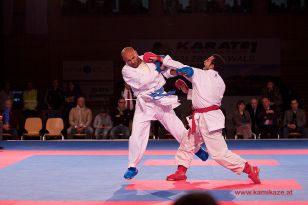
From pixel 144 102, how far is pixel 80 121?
20.5 ft

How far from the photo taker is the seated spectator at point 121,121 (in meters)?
12.1

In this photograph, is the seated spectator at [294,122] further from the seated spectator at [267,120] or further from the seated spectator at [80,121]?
the seated spectator at [80,121]

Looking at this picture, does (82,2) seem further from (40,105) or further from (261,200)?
(261,200)

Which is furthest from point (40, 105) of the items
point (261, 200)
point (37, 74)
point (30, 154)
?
point (261, 200)

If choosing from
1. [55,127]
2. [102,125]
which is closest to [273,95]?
[102,125]

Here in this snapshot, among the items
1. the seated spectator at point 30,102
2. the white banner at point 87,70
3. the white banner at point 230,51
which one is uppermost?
the white banner at point 230,51

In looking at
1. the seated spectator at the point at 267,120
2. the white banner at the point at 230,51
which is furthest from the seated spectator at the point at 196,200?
the white banner at the point at 230,51

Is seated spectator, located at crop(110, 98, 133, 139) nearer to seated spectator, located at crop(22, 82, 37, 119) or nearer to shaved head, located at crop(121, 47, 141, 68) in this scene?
seated spectator, located at crop(22, 82, 37, 119)

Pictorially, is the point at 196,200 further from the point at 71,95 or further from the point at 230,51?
the point at 230,51

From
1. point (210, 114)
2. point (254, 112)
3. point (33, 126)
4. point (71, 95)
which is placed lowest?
point (33, 126)

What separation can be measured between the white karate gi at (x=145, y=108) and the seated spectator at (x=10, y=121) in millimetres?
6727

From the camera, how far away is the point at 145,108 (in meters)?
6.35

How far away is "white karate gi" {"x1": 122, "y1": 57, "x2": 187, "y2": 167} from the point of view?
6.25 m

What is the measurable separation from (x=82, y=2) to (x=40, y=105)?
11.0 feet
